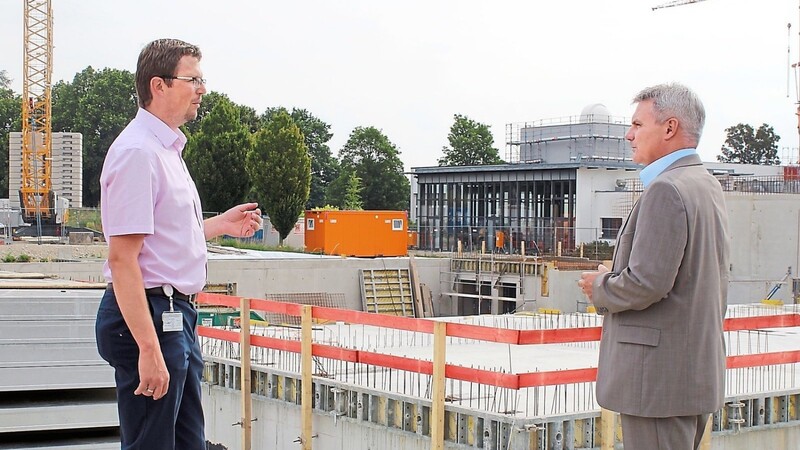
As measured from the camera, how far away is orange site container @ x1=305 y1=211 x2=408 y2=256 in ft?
124

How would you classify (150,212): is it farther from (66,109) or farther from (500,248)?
(66,109)

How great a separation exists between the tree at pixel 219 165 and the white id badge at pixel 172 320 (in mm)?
46554

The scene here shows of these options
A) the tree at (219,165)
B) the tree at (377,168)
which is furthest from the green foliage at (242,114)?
the tree at (219,165)

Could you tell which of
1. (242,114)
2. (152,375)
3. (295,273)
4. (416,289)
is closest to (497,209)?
(416,289)

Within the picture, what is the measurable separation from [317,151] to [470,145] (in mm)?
12687

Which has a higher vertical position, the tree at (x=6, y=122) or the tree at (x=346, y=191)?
the tree at (x=6, y=122)

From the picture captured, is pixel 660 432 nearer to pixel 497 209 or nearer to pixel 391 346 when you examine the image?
pixel 391 346

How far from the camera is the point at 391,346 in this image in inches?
542

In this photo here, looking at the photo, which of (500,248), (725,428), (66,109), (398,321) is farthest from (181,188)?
(66,109)

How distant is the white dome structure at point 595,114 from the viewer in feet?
173

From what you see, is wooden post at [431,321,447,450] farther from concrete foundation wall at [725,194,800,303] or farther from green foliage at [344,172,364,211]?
green foliage at [344,172,364,211]

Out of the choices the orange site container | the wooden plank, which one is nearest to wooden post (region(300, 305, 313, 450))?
the wooden plank

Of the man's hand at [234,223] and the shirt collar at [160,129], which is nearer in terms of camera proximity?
the shirt collar at [160,129]

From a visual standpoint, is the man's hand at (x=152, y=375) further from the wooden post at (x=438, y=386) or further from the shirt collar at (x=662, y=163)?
the wooden post at (x=438, y=386)
